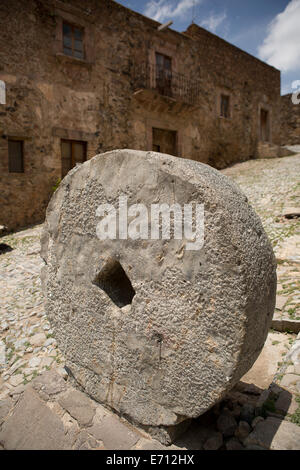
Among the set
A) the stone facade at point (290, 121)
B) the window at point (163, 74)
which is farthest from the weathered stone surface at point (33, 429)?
the stone facade at point (290, 121)

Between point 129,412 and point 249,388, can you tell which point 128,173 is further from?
point 249,388

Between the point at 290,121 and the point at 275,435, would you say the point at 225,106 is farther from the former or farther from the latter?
the point at 275,435

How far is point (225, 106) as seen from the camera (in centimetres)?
1335

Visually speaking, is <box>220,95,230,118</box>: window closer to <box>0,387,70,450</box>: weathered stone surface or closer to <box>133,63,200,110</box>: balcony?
<box>133,63,200,110</box>: balcony

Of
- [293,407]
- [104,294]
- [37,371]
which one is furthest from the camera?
[37,371]

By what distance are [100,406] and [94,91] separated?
28.7 feet

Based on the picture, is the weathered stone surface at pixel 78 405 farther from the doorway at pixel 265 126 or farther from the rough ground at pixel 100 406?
the doorway at pixel 265 126

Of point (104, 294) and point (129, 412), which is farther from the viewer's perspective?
point (104, 294)

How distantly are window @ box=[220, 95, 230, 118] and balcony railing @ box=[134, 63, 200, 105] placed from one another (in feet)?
5.78

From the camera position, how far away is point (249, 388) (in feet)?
6.90

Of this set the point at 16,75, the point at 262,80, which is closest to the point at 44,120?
the point at 16,75

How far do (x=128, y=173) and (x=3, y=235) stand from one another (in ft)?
21.5

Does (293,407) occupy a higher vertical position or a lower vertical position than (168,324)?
lower

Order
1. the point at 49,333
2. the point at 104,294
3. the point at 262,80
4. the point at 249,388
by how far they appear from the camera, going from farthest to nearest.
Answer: the point at 262,80
the point at 49,333
the point at 249,388
the point at 104,294
